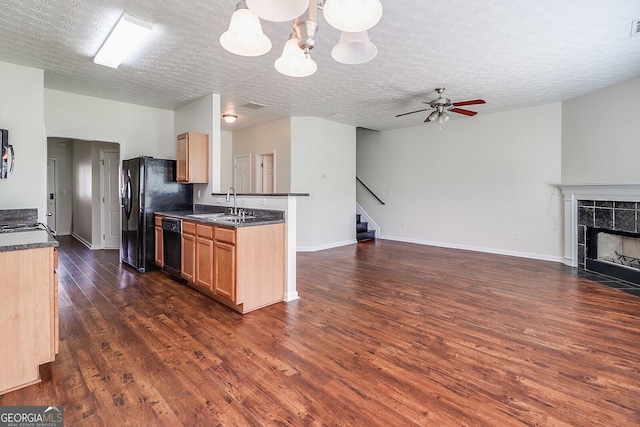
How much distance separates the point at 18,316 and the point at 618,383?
3.67 m

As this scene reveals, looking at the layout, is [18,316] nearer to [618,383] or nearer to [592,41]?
[618,383]

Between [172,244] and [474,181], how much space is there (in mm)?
5514

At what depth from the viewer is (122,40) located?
9.66 ft

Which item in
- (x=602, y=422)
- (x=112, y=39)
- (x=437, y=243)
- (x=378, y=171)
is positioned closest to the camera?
(x=602, y=422)

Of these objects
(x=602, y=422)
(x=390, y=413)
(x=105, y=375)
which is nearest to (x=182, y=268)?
(x=105, y=375)

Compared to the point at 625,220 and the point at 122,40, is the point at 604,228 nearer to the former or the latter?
the point at 625,220

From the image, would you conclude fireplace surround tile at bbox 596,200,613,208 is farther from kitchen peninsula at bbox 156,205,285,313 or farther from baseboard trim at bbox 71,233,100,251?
baseboard trim at bbox 71,233,100,251

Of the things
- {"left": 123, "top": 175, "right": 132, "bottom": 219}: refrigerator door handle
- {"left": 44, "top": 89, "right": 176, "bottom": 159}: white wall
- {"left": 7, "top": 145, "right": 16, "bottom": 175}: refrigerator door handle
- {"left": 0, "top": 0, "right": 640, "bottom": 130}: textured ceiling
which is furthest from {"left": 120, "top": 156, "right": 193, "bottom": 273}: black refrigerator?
{"left": 7, "top": 145, "right": 16, "bottom": 175}: refrigerator door handle

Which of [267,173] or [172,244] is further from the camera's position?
[267,173]

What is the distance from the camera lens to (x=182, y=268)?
3.85 m

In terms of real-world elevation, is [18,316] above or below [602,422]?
above

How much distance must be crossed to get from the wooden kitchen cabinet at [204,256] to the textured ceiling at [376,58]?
6.24ft

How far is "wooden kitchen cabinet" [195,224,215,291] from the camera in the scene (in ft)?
10.8

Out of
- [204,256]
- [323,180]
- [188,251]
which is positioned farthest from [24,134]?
[323,180]
